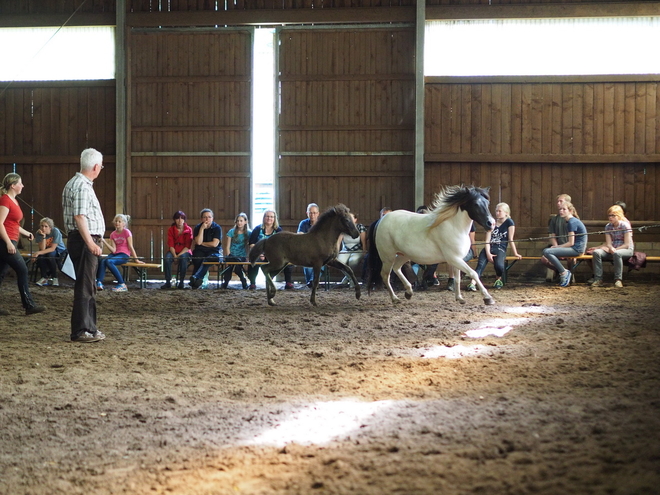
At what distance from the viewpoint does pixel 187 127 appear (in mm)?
13945

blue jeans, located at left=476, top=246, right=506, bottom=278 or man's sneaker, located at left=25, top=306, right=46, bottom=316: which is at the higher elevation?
blue jeans, located at left=476, top=246, right=506, bottom=278

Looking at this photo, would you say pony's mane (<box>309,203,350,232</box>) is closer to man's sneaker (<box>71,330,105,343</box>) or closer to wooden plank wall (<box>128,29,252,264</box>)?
man's sneaker (<box>71,330,105,343</box>)

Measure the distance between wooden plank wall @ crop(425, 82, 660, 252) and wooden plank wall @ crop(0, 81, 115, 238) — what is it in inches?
250

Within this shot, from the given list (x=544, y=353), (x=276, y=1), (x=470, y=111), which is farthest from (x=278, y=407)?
(x=276, y=1)

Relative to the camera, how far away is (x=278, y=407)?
12.4 feet

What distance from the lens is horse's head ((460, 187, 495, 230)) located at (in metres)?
8.38

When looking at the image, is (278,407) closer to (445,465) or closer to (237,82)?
(445,465)

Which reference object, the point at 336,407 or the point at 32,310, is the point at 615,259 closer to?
the point at 32,310

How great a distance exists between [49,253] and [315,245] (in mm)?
5205

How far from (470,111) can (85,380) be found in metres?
10.4

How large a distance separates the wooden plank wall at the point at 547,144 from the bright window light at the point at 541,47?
326mm

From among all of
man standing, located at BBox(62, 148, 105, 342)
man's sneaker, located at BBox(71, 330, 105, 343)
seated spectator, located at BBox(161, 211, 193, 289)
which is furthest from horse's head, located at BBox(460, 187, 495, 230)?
seated spectator, located at BBox(161, 211, 193, 289)

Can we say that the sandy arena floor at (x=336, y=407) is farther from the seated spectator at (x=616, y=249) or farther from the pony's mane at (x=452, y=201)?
the seated spectator at (x=616, y=249)

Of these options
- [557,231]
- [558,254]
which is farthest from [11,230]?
[557,231]
